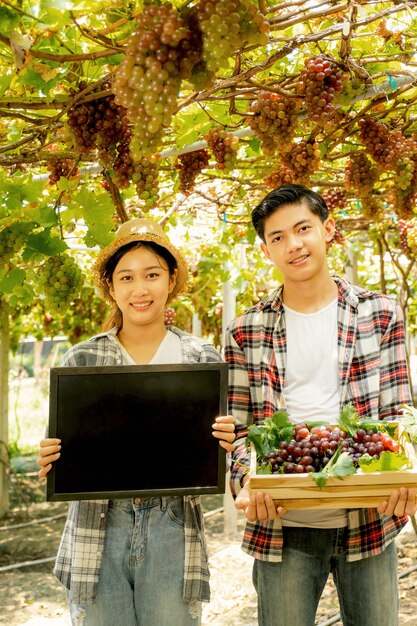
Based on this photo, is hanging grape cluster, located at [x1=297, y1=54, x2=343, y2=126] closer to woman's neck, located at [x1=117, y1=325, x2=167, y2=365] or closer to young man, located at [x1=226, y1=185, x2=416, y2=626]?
young man, located at [x1=226, y1=185, x2=416, y2=626]

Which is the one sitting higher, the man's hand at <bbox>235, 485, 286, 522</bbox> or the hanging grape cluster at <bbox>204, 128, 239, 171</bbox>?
the hanging grape cluster at <bbox>204, 128, 239, 171</bbox>

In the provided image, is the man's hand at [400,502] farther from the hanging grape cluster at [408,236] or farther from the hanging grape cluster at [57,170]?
the hanging grape cluster at [408,236]

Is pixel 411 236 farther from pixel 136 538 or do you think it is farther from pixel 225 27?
pixel 225 27

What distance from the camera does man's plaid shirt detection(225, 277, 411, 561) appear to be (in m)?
1.95

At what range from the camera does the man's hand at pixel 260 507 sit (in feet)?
5.62

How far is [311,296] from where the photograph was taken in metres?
2.12

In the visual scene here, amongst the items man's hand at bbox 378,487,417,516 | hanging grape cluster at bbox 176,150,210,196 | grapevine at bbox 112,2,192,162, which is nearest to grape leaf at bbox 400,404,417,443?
man's hand at bbox 378,487,417,516

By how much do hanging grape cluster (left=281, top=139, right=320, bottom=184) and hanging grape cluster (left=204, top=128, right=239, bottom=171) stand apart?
237mm

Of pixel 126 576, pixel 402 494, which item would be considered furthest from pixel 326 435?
pixel 126 576

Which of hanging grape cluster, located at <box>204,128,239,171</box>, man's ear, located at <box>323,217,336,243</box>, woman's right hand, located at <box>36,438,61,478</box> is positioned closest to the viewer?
woman's right hand, located at <box>36,438,61,478</box>

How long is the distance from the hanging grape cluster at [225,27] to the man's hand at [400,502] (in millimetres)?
1118

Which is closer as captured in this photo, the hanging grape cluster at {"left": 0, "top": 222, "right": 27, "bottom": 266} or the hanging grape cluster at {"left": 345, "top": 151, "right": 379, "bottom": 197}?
the hanging grape cluster at {"left": 0, "top": 222, "right": 27, "bottom": 266}

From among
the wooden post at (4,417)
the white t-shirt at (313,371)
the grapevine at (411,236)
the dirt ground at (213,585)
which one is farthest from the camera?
the wooden post at (4,417)

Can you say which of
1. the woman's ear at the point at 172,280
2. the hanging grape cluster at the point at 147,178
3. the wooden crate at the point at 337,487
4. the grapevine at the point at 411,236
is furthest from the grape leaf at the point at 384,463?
the grapevine at the point at 411,236
